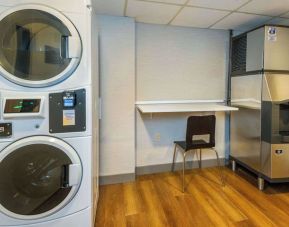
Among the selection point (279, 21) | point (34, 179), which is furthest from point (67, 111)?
point (279, 21)

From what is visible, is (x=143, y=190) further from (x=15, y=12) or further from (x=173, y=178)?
(x=15, y=12)

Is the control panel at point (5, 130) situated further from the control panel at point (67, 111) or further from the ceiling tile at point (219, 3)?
the ceiling tile at point (219, 3)

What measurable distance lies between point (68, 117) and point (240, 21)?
7.77 ft

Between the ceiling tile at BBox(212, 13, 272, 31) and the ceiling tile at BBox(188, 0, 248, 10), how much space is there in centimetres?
26

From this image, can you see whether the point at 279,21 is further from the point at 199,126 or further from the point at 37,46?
the point at 37,46

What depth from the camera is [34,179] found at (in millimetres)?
1254

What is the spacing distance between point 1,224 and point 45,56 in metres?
1.05

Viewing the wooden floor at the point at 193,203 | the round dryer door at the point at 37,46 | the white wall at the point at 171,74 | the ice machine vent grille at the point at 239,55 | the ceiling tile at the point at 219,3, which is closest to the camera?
the round dryer door at the point at 37,46

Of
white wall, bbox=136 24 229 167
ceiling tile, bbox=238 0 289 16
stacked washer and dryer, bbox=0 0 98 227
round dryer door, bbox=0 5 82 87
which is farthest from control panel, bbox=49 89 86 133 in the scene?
ceiling tile, bbox=238 0 289 16

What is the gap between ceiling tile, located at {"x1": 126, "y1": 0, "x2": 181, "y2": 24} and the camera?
2.05m

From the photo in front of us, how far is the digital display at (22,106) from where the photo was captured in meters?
1.19

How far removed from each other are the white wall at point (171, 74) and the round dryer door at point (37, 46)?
1425 mm

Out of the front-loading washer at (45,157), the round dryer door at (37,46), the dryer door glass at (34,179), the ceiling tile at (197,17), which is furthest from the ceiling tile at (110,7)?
the dryer door glass at (34,179)

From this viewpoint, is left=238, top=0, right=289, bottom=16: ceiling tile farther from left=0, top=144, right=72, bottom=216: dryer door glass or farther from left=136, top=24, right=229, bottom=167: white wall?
left=0, top=144, right=72, bottom=216: dryer door glass
